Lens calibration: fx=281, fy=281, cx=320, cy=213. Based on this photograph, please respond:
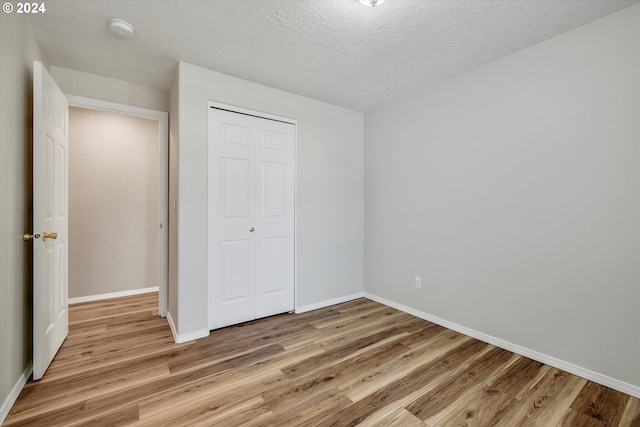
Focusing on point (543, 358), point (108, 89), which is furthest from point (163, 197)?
point (543, 358)

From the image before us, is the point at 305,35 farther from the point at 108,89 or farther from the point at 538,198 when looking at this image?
the point at 538,198

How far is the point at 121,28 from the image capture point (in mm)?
2002

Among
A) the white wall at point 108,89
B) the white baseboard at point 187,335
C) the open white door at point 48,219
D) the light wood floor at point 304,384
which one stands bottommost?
the light wood floor at point 304,384

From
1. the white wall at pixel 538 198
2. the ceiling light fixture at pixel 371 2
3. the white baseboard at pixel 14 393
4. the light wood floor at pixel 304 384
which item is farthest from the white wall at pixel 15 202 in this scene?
the white wall at pixel 538 198

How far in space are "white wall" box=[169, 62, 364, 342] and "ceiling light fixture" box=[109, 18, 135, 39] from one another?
1.56ft

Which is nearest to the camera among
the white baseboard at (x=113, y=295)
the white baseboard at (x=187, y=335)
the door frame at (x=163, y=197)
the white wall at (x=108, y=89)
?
the white baseboard at (x=187, y=335)

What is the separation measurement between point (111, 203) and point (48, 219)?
1934 mm

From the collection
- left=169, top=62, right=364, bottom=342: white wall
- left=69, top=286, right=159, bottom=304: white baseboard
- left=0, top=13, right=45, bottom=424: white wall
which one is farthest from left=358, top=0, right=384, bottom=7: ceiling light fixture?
left=69, top=286, right=159, bottom=304: white baseboard

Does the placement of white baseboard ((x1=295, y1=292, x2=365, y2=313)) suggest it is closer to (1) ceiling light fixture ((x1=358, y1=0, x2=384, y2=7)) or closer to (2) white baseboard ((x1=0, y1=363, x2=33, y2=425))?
(2) white baseboard ((x1=0, y1=363, x2=33, y2=425))

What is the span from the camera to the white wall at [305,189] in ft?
8.39

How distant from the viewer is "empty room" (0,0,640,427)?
180 centimetres

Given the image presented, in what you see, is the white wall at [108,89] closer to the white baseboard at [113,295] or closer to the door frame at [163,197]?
the door frame at [163,197]

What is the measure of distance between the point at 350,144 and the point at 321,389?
9.27ft

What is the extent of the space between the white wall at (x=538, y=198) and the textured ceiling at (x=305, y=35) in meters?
0.27
